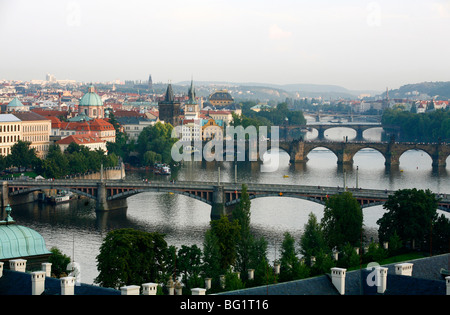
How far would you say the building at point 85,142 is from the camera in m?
74.1

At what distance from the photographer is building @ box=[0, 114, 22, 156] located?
70.4m

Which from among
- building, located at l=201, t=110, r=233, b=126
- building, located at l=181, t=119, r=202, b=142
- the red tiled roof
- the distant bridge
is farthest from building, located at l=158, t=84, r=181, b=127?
the distant bridge

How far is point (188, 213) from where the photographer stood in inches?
1943

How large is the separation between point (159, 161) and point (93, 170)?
12.8 meters

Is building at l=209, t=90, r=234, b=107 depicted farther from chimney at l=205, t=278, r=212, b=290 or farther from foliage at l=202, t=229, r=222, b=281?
chimney at l=205, t=278, r=212, b=290

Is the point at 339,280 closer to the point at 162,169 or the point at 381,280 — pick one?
the point at 381,280

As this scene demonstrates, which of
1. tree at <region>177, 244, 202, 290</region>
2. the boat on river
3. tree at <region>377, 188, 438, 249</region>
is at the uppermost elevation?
tree at <region>377, 188, 438, 249</region>

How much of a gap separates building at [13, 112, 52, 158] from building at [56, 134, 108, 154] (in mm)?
1734

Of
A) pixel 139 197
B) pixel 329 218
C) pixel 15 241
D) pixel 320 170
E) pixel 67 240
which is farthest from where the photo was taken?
pixel 320 170

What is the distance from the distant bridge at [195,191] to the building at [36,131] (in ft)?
65.6

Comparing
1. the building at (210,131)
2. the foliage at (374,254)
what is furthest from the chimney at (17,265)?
the building at (210,131)

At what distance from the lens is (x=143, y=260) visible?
2920cm
